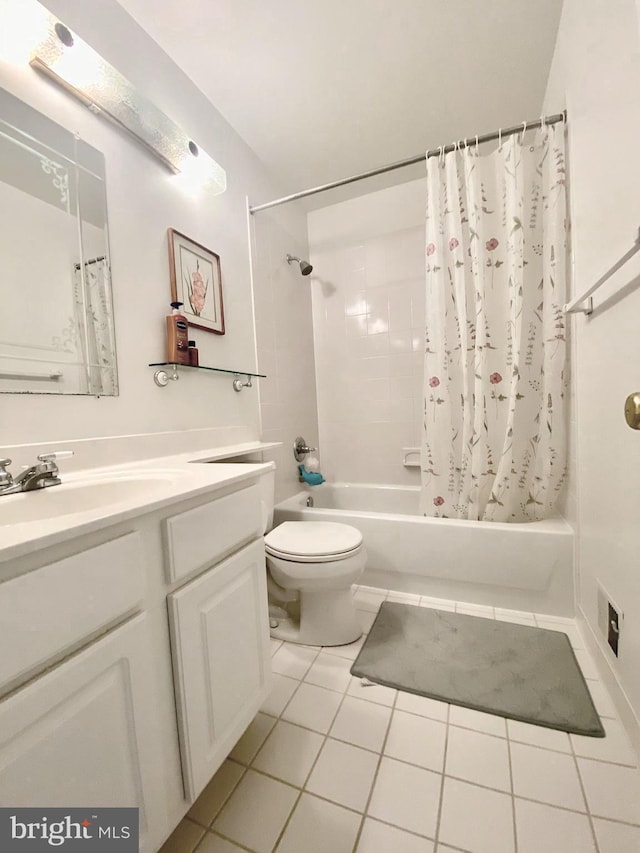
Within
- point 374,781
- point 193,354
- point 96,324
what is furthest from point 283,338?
point 374,781

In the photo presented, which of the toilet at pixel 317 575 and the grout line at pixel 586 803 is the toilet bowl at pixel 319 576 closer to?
the toilet at pixel 317 575

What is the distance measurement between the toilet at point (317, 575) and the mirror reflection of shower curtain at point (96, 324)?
70 centimetres

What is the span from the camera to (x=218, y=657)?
741mm

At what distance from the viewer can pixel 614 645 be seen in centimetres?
102

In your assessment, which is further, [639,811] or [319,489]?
[319,489]

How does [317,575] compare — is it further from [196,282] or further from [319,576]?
[196,282]

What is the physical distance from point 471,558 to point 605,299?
3.59 feet

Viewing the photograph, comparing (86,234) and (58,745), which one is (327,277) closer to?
(86,234)

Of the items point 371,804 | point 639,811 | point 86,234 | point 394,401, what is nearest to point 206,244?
point 86,234

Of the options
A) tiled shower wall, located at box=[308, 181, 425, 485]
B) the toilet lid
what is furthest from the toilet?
tiled shower wall, located at box=[308, 181, 425, 485]

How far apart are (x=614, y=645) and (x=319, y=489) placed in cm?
160

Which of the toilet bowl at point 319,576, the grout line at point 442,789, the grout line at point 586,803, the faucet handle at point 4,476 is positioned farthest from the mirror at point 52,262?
the grout line at point 586,803

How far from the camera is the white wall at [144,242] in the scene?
3.23ft

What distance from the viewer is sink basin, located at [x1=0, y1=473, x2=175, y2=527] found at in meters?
0.71
